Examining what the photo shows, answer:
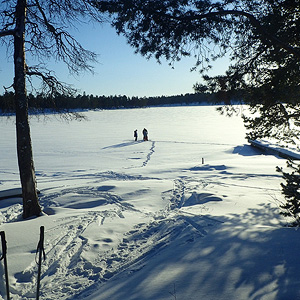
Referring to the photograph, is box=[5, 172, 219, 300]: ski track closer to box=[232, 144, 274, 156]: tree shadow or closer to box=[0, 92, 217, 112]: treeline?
box=[0, 92, 217, 112]: treeline

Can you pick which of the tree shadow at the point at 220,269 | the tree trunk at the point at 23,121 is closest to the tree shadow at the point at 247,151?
the tree trunk at the point at 23,121

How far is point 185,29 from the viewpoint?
555 centimetres

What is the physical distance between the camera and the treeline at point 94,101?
6.86m

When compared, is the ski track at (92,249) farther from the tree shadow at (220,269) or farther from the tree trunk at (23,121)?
the tree trunk at (23,121)

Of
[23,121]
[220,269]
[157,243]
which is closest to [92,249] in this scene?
[157,243]

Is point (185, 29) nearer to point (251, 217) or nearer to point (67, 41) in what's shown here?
point (67, 41)

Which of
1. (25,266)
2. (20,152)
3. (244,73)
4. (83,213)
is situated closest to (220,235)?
(25,266)

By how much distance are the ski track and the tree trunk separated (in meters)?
1.17

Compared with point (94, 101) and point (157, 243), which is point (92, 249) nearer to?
point (157, 243)

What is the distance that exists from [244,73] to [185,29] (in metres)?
1.77

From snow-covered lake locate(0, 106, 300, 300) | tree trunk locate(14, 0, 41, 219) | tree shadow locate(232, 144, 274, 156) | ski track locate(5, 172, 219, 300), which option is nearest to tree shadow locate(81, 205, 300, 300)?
snow-covered lake locate(0, 106, 300, 300)

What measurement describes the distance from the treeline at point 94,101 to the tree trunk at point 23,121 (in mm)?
615

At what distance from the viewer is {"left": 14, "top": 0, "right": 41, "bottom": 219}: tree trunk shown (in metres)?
5.93

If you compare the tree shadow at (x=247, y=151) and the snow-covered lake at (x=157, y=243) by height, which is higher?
the snow-covered lake at (x=157, y=243)
